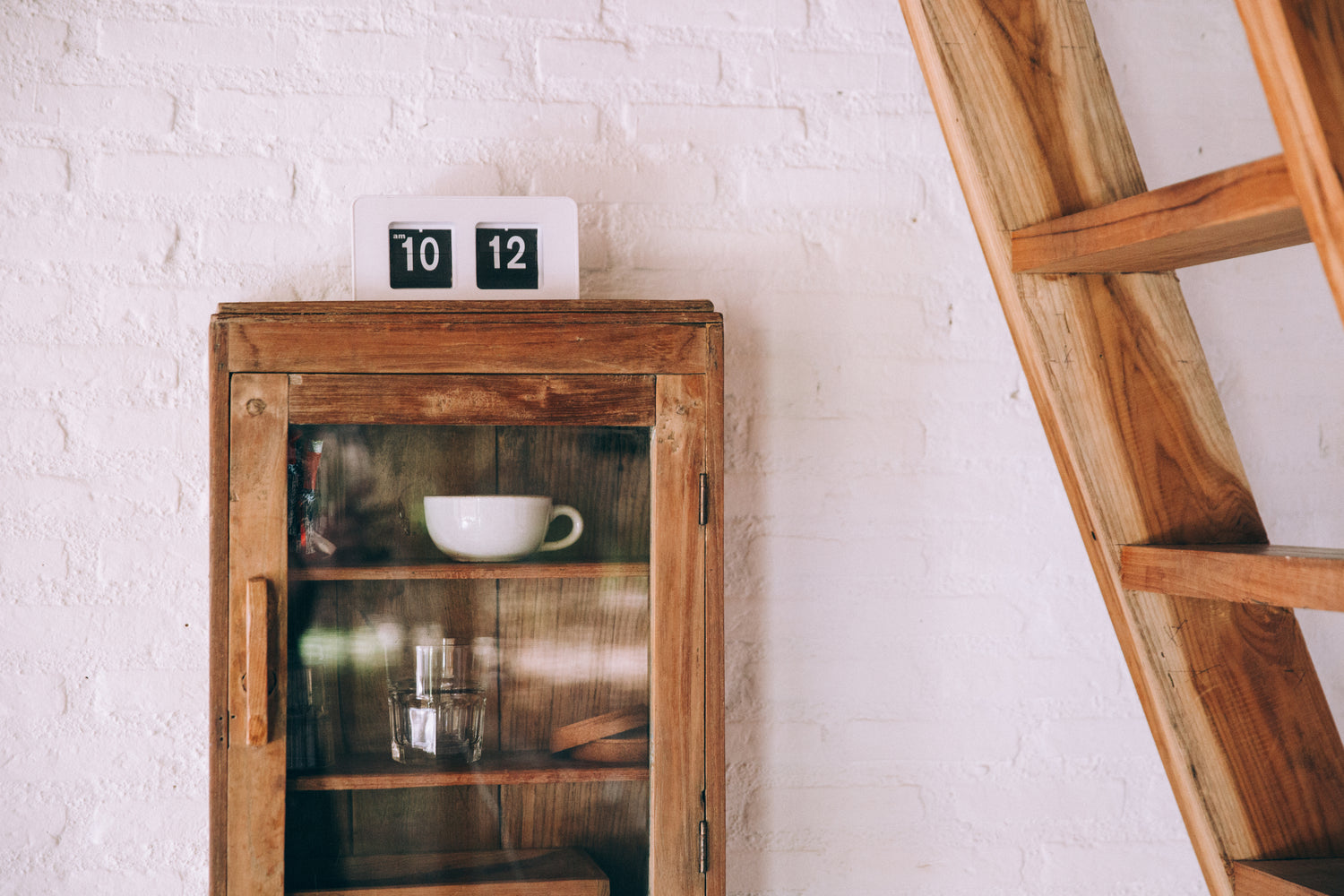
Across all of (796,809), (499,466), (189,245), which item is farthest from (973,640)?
(189,245)

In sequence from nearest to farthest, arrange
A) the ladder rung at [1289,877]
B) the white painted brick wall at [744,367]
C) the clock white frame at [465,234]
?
the ladder rung at [1289,877] → the clock white frame at [465,234] → the white painted brick wall at [744,367]

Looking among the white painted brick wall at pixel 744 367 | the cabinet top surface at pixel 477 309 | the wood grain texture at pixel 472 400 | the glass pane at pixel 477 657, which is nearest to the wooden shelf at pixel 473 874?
the glass pane at pixel 477 657

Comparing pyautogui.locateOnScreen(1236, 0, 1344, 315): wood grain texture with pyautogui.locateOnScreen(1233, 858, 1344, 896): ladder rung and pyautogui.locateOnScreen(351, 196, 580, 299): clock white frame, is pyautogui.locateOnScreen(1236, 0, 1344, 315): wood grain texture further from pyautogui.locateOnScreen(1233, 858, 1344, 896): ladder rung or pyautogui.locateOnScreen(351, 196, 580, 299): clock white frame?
pyautogui.locateOnScreen(351, 196, 580, 299): clock white frame

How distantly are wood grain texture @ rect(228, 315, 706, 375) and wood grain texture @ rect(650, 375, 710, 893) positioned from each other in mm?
49

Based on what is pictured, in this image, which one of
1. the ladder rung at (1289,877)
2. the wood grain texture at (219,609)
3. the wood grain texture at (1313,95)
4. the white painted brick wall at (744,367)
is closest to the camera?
the wood grain texture at (1313,95)

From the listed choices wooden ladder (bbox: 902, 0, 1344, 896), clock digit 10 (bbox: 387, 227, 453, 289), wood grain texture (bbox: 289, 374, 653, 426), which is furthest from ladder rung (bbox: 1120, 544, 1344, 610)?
clock digit 10 (bbox: 387, 227, 453, 289)

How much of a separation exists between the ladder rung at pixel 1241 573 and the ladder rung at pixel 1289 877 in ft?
0.84

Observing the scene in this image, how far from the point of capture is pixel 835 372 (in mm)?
1450

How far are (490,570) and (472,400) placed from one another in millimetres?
214

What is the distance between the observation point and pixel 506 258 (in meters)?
1.26

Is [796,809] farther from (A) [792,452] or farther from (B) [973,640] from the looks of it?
(A) [792,452]

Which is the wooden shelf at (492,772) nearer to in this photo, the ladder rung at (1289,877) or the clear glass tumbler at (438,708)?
the clear glass tumbler at (438,708)

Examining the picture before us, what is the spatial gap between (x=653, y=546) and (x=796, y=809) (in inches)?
21.7

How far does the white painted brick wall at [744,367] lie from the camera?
135 centimetres
